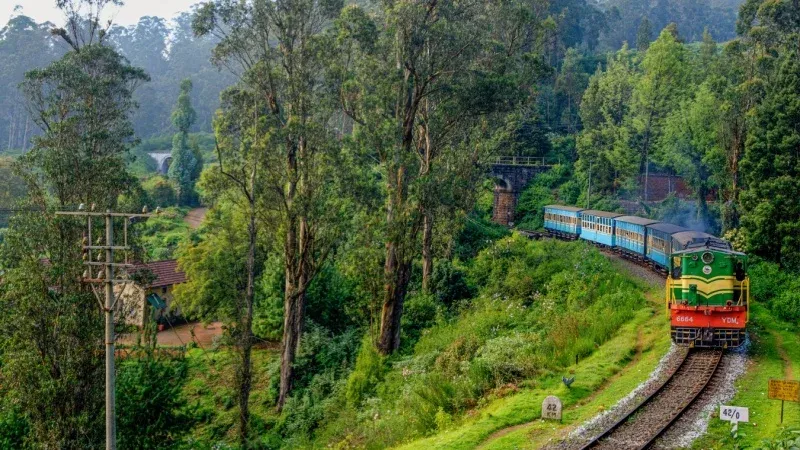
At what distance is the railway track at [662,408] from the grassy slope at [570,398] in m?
0.77

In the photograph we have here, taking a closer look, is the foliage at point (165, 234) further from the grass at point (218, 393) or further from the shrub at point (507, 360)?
the shrub at point (507, 360)

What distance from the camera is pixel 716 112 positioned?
41.6m

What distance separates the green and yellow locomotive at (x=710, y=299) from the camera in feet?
64.3

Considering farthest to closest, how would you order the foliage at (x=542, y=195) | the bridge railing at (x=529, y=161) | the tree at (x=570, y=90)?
the tree at (x=570, y=90), the bridge railing at (x=529, y=161), the foliage at (x=542, y=195)

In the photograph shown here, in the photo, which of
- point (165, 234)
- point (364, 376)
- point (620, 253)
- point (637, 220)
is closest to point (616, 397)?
point (364, 376)

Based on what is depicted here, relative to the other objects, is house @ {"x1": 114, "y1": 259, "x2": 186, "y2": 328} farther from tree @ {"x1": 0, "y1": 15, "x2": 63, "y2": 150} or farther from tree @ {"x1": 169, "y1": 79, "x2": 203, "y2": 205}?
tree @ {"x1": 0, "y1": 15, "x2": 63, "y2": 150}

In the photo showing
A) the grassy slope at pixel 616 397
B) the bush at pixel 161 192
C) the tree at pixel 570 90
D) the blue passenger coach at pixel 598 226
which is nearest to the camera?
the grassy slope at pixel 616 397

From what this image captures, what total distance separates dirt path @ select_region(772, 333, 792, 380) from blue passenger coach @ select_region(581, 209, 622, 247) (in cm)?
1712

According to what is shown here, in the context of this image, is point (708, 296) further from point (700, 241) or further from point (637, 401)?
point (637, 401)

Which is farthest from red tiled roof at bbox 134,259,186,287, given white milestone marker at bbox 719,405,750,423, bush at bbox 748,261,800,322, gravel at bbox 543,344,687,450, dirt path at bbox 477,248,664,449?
white milestone marker at bbox 719,405,750,423

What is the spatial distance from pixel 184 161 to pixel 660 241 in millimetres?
50899

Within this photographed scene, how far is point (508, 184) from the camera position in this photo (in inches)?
2172

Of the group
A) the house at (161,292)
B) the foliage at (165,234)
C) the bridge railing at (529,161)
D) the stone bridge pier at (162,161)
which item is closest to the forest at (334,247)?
the house at (161,292)

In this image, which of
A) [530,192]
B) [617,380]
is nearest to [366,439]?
Result: [617,380]
